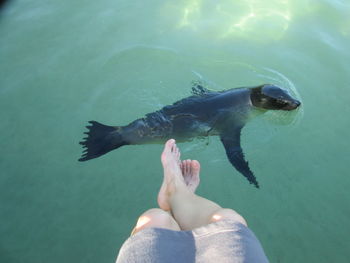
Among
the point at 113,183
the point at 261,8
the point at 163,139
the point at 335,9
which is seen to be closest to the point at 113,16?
the point at 261,8

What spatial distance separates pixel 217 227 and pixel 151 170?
179 centimetres

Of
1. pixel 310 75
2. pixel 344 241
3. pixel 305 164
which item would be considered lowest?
pixel 344 241

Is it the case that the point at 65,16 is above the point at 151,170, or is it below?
above

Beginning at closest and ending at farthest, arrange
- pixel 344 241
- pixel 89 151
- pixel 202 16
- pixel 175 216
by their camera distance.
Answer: pixel 175 216 < pixel 344 241 < pixel 89 151 < pixel 202 16

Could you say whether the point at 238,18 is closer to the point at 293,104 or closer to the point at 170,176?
the point at 293,104

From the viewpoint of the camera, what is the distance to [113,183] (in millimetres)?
3572

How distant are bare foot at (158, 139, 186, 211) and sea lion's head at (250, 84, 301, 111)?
124cm

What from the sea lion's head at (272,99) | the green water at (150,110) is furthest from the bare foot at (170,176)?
the sea lion's head at (272,99)

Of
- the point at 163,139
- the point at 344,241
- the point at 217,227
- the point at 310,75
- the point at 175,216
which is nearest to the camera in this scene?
the point at 217,227

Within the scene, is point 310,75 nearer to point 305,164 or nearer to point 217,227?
point 305,164

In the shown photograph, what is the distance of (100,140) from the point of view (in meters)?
3.59

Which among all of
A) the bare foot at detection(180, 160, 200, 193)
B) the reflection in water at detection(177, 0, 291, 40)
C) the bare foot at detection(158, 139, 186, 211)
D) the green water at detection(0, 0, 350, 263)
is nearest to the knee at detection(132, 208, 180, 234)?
the bare foot at detection(158, 139, 186, 211)

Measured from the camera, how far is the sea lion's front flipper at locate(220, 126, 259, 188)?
11.4ft

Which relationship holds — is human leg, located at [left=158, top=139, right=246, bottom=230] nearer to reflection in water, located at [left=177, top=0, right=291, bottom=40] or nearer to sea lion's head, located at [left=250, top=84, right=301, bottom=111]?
sea lion's head, located at [left=250, top=84, right=301, bottom=111]
